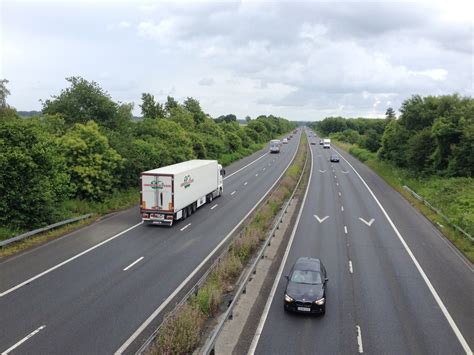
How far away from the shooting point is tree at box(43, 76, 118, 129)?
4447cm

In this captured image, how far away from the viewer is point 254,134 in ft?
419

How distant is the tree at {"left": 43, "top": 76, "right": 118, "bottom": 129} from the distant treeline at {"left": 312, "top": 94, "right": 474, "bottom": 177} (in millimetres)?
33631

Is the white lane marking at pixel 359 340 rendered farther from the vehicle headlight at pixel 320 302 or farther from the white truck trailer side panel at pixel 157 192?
the white truck trailer side panel at pixel 157 192

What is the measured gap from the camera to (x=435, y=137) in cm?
4534

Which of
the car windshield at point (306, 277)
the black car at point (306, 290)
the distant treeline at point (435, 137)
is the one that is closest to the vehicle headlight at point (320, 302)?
the black car at point (306, 290)

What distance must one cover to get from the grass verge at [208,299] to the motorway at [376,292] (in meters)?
1.75

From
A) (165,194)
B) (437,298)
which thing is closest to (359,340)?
(437,298)

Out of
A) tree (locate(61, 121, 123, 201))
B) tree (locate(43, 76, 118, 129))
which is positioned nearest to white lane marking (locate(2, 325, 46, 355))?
tree (locate(61, 121, 123, 201))

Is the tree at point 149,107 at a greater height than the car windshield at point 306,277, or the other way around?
the tree at point 149,107

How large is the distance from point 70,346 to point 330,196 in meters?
31.7

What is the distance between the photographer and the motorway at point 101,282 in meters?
13.5

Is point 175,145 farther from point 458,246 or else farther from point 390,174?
point 458,246

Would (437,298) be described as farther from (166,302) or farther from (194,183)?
(194,183)

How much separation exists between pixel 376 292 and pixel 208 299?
23.7 feet
